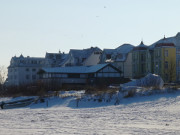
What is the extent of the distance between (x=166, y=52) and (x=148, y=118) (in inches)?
1804

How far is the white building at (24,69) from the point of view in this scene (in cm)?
9844

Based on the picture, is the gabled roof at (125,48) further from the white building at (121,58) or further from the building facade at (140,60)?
the building facade at (140,60)

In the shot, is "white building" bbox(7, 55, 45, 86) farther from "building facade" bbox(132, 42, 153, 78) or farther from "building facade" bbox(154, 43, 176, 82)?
"building facade" bbox(154, 43, 176, 82)

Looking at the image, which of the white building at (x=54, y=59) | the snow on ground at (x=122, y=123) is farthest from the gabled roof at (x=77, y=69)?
the snow on ground at (x=122, y=123)

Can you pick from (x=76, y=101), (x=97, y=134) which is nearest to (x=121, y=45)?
(x=76, y=101)

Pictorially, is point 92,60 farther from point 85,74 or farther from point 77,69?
point 85,74

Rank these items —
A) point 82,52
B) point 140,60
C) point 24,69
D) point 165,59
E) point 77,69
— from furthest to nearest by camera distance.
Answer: point 24,69 → point 82,52 → point 77,69 → point 140,60 → point 165,59

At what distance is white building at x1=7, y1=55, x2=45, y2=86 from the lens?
98.4 metres

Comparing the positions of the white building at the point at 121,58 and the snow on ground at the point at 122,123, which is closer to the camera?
the snow on ground at the point at 122,123

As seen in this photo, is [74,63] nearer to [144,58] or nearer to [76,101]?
[144,58]

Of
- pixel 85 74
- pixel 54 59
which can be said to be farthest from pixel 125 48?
pixel 54 59

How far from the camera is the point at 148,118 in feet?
72.9

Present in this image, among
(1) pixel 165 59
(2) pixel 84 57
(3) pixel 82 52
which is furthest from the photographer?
(3) pixel 82 52

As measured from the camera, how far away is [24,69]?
99.3m
